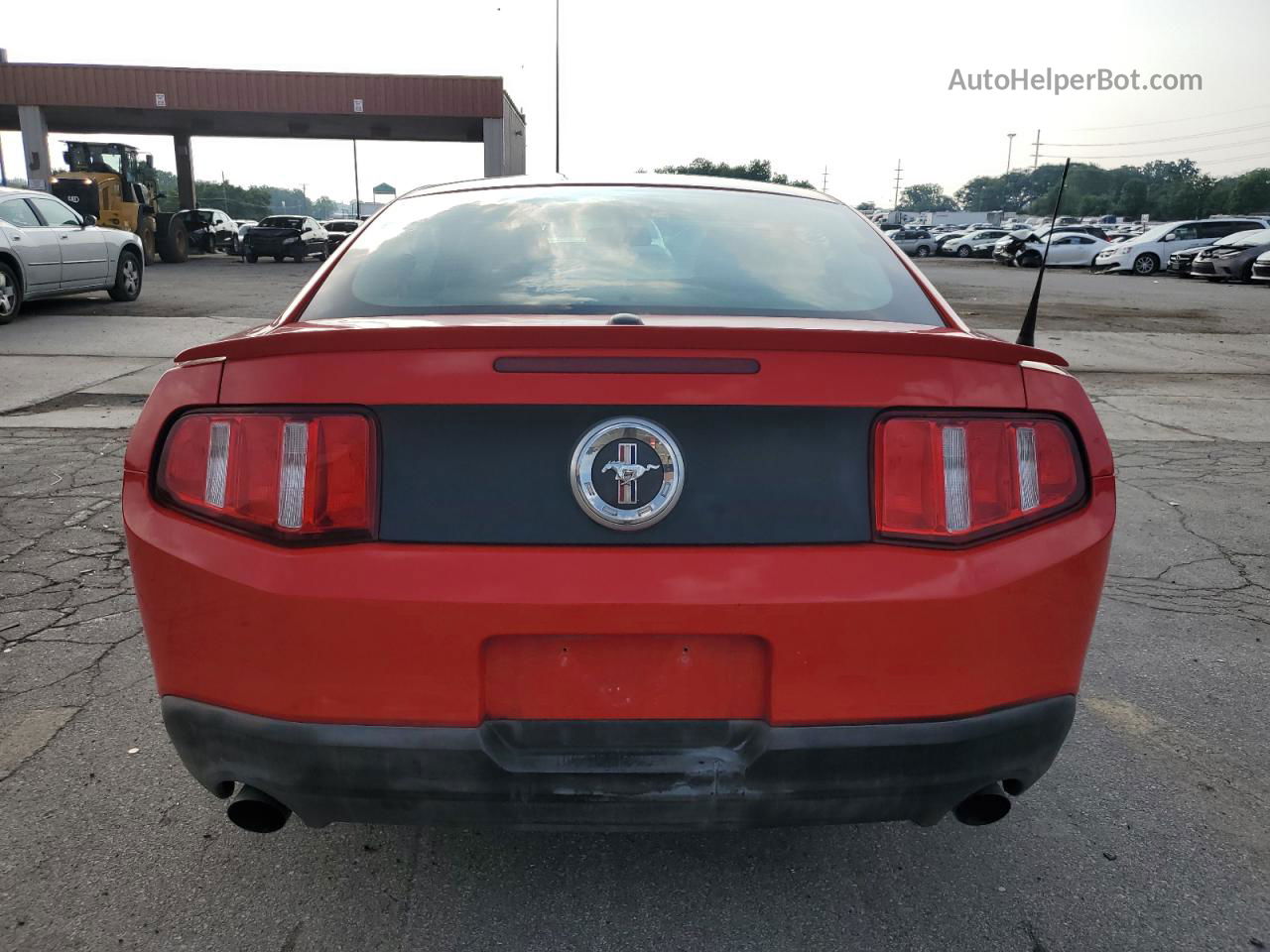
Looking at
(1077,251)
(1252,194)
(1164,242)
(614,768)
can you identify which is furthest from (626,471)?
(1252,194)

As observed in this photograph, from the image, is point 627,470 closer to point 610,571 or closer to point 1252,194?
point 610,571

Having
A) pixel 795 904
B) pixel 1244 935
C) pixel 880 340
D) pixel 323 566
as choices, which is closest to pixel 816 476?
pixel 880 340

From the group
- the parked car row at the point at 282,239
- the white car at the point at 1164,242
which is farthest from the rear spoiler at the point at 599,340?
the white car at the point at 1164,242

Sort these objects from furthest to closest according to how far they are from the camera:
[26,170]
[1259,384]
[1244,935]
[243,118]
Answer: [243,118] < [26,170] < [1259,384] < [1244,935]

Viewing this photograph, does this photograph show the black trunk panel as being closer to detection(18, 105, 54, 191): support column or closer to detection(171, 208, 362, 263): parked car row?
detection(171, 208, 362, 263): parked car row

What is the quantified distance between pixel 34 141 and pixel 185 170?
25.9ft

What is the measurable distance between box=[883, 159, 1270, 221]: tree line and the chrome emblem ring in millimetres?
42966

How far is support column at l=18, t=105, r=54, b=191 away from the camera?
34.9m

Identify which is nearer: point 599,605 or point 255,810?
point 599,605

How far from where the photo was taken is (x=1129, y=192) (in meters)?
98.5

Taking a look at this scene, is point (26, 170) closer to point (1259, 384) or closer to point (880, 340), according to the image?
point (1259, 384)

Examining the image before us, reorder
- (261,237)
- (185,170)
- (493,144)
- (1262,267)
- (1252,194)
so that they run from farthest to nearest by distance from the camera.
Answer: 1. (1252,194)
2. (185,170)
3. (493,144)
4. (261,237)
5. (1262,267)

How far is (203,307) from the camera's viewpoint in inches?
601

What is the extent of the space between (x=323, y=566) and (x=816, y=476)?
849 millimetres
